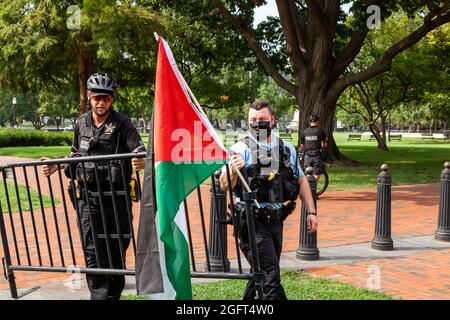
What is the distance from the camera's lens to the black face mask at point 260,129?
3.92m

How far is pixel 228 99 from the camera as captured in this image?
32906mm

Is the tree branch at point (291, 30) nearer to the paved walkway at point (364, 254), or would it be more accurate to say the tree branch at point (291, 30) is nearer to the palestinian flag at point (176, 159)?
the paved walkway at point (364, 254)

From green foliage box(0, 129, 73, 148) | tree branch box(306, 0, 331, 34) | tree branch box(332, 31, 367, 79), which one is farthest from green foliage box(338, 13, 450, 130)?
green foliage box(0, 129, 73, 148)

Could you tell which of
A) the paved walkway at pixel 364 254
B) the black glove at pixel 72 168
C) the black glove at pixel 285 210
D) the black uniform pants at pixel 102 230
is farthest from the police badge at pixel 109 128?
the paved walkway at pixel 364 254

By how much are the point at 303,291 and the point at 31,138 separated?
34573 mm

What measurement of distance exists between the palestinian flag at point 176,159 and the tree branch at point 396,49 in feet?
54.8

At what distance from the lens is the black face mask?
3924mm

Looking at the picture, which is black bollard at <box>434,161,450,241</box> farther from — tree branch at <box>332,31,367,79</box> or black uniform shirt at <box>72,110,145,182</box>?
tree branch at <box>332,31,367,79</box>

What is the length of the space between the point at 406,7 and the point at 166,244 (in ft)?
65.1

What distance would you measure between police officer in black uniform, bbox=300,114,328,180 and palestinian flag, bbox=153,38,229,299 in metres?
7.91

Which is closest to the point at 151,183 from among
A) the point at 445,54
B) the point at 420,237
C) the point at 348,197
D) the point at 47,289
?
the point at 47,289

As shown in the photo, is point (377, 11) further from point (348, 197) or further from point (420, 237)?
point (420, 237)

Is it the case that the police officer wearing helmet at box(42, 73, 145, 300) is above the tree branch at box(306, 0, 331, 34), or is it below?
below

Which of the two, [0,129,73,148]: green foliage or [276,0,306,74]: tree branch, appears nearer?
[276,0,306,74]: tree branch
